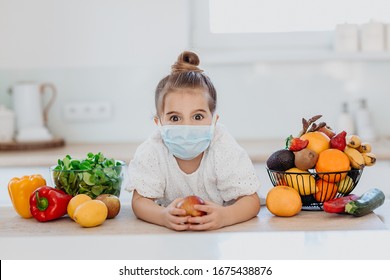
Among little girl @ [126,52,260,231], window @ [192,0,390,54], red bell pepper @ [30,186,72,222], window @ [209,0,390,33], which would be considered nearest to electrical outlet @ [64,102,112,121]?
window @ [192,0,390,54]

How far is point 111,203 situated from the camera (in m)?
1.37

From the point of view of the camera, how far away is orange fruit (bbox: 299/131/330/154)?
139cm

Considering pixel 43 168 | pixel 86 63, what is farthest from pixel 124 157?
pixel 86 63

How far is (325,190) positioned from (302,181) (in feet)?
0.18

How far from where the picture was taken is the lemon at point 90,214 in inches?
50.9

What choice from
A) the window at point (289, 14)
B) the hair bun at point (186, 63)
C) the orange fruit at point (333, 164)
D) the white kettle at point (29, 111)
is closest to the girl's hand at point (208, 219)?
the orange fruit at point (333, 164)

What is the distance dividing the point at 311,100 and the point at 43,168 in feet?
4.23

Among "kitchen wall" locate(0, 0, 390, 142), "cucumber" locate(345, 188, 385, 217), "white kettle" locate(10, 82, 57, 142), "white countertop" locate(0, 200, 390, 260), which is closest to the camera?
"white countertop" locate(0, 200, 390, 260)

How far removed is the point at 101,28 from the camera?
2908 mm

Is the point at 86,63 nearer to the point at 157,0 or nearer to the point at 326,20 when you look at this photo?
the point at 157,0

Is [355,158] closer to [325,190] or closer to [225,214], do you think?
[325,190]

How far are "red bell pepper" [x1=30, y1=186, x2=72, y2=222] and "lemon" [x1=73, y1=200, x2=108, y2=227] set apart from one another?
0.07 metres

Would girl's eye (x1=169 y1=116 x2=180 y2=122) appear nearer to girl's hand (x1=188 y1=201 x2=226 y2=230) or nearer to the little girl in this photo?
the little girl

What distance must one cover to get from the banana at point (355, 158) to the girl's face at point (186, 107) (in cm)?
30
